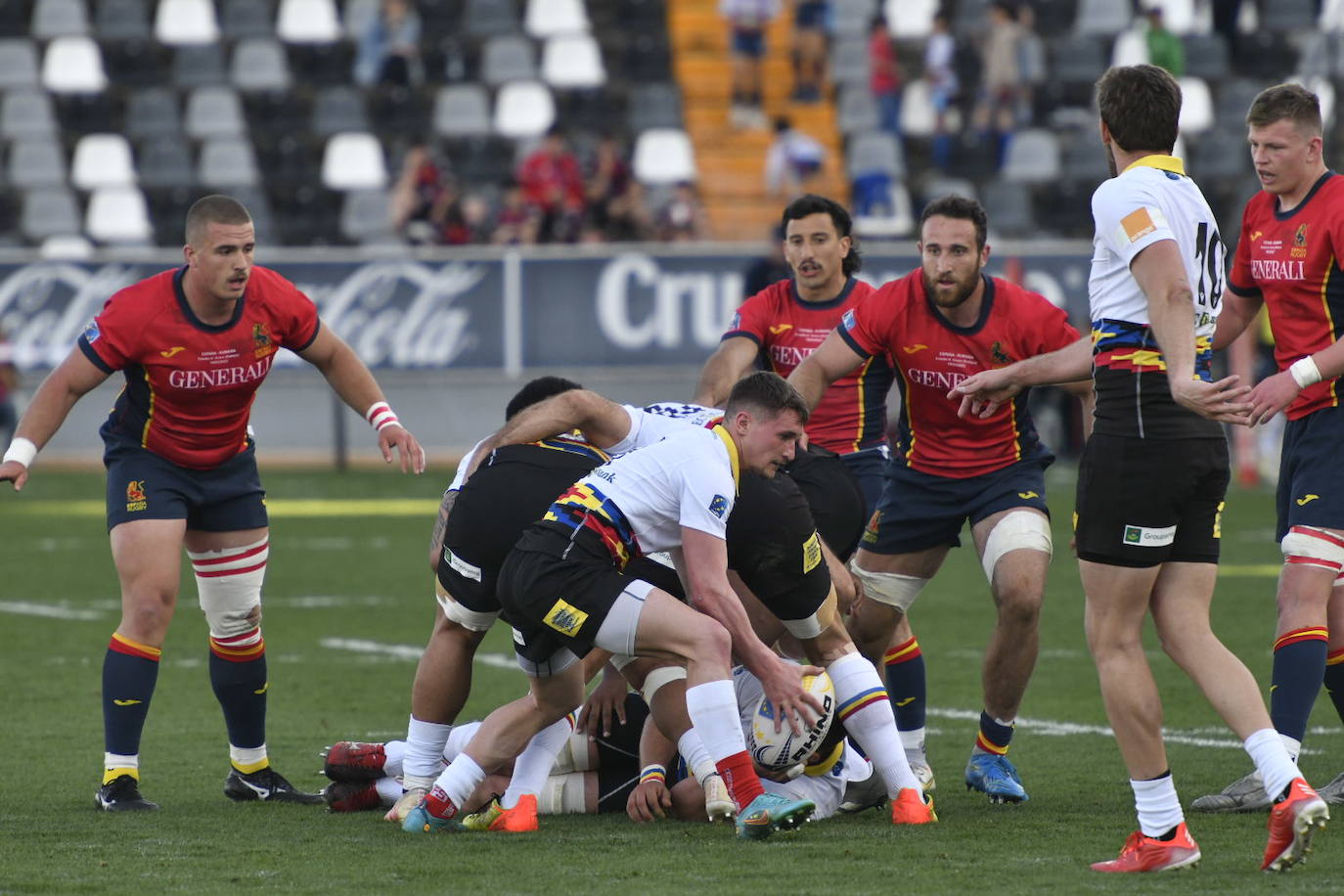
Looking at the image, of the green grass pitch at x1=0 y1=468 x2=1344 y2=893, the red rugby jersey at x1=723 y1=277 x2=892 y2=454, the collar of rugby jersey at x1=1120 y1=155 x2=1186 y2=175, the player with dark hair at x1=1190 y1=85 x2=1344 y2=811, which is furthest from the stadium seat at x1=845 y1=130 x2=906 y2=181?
the collar of rugby jersey at x1=1120 y1=155 x2=1186 y2=175

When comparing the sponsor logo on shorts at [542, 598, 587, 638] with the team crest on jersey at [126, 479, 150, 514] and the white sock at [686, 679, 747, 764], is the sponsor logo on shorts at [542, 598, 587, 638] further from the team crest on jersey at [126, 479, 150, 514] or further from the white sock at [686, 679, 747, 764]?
the team crest on jersey at [126, 479, 150, 514]

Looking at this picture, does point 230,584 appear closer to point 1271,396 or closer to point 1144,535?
point 1144,535

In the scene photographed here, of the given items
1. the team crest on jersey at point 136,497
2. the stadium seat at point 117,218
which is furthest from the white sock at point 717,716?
the stadium seat at point 117,218

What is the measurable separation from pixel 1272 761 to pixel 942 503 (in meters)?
2.25

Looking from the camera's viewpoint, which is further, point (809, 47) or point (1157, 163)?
point (809, 47)

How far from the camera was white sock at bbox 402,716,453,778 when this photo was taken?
22.5 feet

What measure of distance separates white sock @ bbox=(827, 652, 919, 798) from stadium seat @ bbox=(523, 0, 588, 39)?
21697mm

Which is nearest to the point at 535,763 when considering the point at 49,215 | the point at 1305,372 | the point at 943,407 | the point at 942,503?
the point at 942,503

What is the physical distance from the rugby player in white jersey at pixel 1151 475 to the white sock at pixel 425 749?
93.2 inches

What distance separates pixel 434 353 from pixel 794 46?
7866 mm

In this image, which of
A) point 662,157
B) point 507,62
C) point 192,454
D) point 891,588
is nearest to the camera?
point 192,454

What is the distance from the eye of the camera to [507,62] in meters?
26.8

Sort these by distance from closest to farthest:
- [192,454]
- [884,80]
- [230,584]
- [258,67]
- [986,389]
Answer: [986,389] < [192,454] < [230,584] < [884,80] < [258,67]

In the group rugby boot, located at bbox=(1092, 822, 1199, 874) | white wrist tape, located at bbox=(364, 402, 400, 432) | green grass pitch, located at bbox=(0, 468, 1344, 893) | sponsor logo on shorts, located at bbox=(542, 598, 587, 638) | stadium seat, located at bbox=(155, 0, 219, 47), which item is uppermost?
stadium seat, located at bbox=(155, 0, 219, 47)
